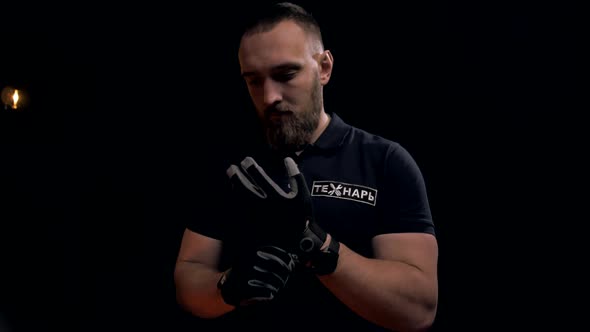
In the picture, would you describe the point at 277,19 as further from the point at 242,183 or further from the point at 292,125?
the point at 242,183

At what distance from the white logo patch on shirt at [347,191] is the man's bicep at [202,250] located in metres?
0.28

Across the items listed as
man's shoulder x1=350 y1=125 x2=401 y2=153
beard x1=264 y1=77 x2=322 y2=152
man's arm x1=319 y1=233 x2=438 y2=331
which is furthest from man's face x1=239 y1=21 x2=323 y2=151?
man's arm x1=319 y1=233 x2=438 y2=331

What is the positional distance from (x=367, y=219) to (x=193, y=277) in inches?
16.7

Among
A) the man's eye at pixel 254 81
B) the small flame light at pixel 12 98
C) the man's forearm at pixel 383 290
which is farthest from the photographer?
the small flame light at pixel 12 98

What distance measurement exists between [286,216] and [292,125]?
0.36 m

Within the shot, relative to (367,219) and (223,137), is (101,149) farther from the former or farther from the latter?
(367,219)

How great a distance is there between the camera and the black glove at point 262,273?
1037mm

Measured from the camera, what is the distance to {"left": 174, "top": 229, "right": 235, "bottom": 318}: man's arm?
126 centimetres

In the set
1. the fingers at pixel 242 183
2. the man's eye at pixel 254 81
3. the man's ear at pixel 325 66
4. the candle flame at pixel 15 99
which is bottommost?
the fingers at pixel 242 183

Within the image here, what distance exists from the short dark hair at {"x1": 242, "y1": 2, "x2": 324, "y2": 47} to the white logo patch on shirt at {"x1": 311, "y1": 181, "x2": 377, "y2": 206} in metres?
0.39

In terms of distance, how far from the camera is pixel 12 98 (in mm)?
3400

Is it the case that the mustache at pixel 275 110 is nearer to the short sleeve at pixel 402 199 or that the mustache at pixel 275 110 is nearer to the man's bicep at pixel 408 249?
the short sleeve at pixel 402 199

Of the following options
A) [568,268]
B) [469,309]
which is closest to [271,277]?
[469,309]

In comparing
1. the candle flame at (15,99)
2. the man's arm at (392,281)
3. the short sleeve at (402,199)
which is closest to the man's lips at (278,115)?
the short sleeve at (402,199)
